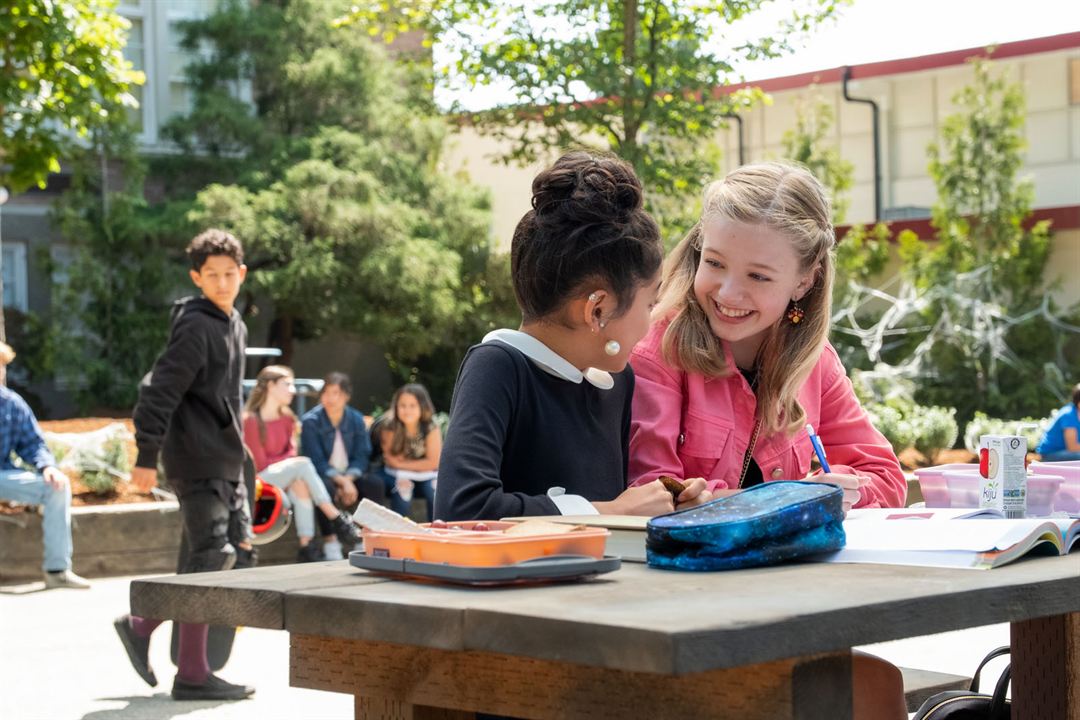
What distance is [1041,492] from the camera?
2.92 metres

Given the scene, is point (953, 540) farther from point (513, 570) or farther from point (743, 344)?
point (743, 344)

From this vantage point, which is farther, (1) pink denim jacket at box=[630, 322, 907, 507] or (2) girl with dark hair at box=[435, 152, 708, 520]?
(1) pink denim jacket at box=[630, 322, 907, 507]

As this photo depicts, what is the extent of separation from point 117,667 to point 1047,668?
196 inches

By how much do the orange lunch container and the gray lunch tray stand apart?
12 mm

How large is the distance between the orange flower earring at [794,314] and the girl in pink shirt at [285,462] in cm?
753

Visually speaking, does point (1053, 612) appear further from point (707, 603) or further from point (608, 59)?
point (608, 59)

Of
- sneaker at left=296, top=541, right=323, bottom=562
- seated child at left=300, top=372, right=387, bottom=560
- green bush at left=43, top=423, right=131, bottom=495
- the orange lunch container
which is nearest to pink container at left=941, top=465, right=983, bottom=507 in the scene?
the orange lunch container

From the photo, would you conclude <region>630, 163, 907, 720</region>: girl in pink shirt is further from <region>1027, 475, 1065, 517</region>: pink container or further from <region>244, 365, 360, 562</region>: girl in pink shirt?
<region>244, 365, 360, 562</region>: girl in pink shirt

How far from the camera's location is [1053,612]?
2.04m

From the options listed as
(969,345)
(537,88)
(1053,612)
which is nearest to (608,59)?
(537,88)

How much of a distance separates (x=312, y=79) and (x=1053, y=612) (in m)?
19.7

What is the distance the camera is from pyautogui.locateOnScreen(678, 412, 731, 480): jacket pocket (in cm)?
322

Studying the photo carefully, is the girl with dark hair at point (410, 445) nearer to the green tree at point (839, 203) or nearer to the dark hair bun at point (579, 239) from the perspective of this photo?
the dark hair bun at point (579, 239)

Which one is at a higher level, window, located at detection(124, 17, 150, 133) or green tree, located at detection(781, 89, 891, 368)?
window, located at detection(124, 17, 150, 133)
